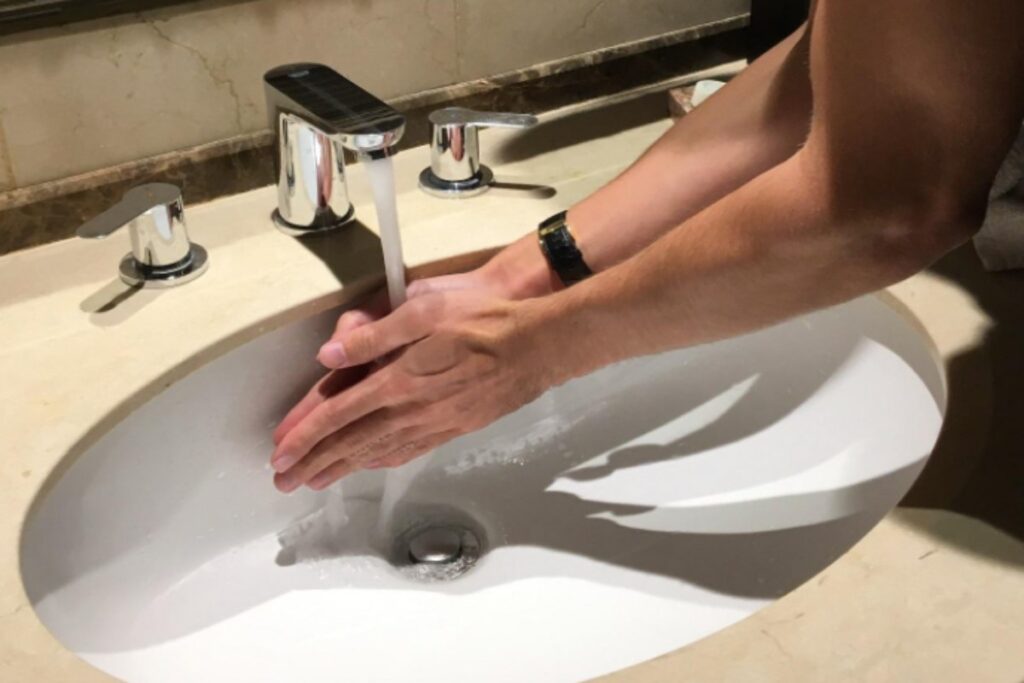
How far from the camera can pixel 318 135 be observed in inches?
29.2

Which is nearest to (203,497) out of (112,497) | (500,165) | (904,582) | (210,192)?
(112,497)

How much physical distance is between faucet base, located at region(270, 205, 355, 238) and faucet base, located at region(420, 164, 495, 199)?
0.07 metres

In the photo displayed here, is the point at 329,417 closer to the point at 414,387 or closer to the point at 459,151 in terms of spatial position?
the point at 414,387

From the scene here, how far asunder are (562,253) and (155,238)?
26cm

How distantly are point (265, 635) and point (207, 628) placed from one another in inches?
1.3

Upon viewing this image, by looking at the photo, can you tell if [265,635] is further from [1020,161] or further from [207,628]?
[1020,161]

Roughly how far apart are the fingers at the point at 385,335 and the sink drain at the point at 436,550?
0.43 feet

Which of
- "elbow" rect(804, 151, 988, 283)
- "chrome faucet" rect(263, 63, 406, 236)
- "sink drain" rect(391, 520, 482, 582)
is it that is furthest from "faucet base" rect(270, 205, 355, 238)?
"elbow" rect(804, 151, 988, 283)

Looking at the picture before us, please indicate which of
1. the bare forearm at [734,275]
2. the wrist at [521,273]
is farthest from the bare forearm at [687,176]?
the bare forearm at [734,275]

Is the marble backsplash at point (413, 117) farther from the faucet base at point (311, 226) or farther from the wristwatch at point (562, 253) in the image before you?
the wristwatch at point (562, 253)

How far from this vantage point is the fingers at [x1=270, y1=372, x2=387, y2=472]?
2.33ft

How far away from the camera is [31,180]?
77cm

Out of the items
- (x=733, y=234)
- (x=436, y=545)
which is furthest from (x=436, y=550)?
(x=733, y=234)

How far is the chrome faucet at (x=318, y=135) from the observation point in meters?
0.66
